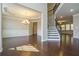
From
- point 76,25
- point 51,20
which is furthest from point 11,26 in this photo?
point 76,25

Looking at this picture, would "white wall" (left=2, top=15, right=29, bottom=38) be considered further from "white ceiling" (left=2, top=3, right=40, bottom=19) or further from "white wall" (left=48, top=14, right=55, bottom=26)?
"white wall" (left=48, top=14, right=55, bottom=26)

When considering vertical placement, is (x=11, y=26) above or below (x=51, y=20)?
below

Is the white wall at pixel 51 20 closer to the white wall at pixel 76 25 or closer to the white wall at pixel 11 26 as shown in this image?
the white wall at pixel 76 25

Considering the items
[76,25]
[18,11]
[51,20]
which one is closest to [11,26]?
[18,11]

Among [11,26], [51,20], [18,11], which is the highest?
[18,11]

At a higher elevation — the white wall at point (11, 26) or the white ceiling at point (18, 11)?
the white ceiling at point (18, 11)

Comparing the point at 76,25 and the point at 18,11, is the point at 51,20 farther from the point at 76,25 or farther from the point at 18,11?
the point at 18,11

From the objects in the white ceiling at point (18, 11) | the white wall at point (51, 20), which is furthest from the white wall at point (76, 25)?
the white ceiling at point (18, 11)


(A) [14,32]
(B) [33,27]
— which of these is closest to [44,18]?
(B) [33,27]

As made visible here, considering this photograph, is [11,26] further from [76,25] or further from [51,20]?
[76,25]

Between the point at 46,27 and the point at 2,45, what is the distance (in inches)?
126

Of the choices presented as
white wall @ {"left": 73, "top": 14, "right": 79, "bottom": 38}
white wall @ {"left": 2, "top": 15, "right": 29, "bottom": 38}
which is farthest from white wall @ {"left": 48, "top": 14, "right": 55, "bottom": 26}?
white wall @ {"left": 2, "top": 15, "right": 29, "bottom": 38}

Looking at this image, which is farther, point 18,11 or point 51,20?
point 51,20

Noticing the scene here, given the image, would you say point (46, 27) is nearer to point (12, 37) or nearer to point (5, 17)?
point (12, 37)
